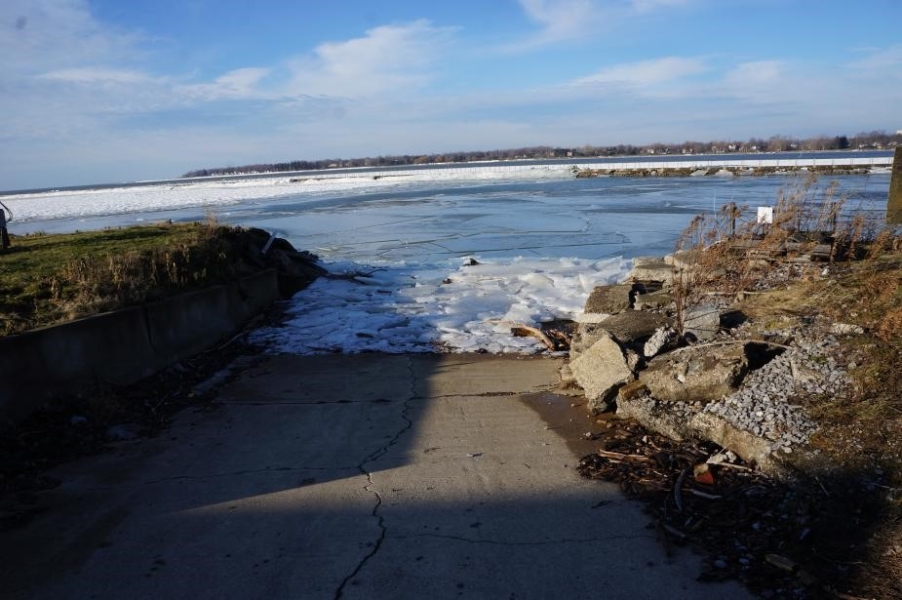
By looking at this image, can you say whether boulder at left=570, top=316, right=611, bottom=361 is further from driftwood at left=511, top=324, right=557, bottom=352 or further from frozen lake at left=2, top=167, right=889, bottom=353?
frozen lake at left=2, top=167, right=889, bottom=353

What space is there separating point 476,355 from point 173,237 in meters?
5.93

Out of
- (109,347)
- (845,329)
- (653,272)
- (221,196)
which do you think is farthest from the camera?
(221,196)

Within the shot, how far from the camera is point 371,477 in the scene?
5.19 m

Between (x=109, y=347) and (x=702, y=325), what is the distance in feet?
Result: 20.0

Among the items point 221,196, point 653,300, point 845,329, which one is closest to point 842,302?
point 845,329

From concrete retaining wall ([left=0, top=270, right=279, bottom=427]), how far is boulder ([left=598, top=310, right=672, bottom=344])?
5070mm

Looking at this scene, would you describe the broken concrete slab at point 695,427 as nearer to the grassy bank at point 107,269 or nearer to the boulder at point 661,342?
the boulder at point 661,342

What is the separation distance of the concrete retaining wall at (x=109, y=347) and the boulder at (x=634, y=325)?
5.07m

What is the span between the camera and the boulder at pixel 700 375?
5.62 m

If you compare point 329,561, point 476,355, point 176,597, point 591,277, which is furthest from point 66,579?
point 591,277

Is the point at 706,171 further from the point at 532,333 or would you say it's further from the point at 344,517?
the point at 344,517

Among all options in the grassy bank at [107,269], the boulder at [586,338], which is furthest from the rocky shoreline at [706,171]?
the grassy bank at [107,269]

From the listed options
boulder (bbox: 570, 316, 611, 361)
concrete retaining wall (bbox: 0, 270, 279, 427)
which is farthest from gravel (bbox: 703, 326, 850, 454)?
concrete retaining wall (bbox: 0, 270, 279, 427)

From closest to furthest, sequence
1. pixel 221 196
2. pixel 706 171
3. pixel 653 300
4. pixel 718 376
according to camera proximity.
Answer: pixel 718 376 → pixel 653 300 → pixel 221 196 → pixel 706 171
